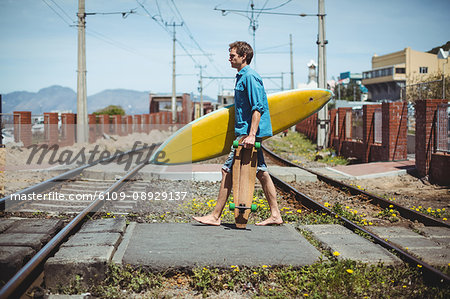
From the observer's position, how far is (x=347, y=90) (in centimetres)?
10756

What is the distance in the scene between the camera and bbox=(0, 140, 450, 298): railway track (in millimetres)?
3570

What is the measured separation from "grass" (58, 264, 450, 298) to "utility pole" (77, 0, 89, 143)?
17.6 metres

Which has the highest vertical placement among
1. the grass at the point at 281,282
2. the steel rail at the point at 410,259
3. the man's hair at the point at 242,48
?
the man's hair at the point at 242,48

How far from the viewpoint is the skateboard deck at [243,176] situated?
4.80 metres

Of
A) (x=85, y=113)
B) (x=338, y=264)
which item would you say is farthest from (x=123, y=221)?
(x=85, y=113)

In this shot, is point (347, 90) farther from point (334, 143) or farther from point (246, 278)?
point (246, 278)

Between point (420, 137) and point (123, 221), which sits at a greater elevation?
point (420, 137)

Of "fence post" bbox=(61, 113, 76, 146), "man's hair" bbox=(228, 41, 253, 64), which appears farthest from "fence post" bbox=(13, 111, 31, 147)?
"man's hair" bbox=(228, 41, 253, 64)

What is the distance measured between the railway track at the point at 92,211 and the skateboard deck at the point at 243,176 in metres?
1.54

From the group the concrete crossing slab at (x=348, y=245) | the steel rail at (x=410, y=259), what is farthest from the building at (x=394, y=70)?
the concrete crossing slab at (x=348, y=245)

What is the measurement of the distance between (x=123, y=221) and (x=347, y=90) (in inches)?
4273

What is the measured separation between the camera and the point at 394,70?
277ft

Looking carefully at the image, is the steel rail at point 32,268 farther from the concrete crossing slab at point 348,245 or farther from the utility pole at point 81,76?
the utility pole at point 81,76

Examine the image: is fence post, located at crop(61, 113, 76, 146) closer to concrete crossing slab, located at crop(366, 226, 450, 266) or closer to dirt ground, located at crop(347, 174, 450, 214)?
dirt ground, located at crop(347, 174, 450, 214)
